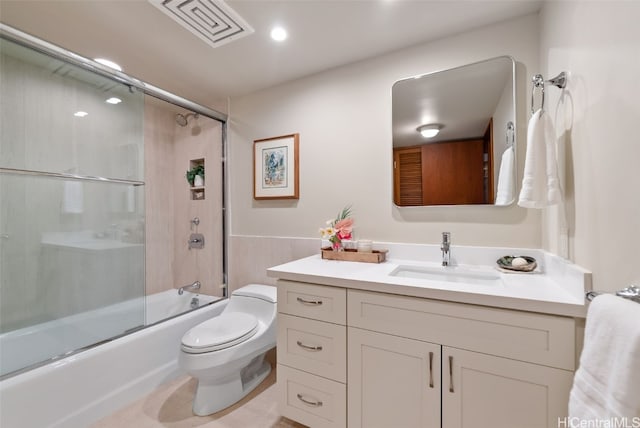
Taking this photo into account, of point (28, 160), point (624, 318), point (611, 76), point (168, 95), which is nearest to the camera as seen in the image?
point (624, 318)

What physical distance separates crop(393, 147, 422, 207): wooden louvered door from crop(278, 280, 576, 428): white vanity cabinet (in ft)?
2.40

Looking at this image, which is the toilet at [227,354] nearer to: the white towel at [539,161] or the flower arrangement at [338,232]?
the flower arrangement at [338,232]

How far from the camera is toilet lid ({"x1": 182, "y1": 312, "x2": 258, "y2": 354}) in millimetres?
1390

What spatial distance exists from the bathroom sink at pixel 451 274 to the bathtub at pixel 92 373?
5.28 feet

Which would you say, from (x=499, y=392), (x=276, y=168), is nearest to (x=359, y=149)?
(x=276, y=168)

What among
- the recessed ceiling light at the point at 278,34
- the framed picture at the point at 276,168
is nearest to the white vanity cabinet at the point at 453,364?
the framed picture at the point at 276,168

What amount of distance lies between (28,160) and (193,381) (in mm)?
1775

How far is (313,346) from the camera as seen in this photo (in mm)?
1238

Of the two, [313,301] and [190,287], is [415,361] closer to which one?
[313,301]

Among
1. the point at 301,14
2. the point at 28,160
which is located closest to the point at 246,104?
the point at 301,14

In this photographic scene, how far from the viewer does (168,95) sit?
192 cm

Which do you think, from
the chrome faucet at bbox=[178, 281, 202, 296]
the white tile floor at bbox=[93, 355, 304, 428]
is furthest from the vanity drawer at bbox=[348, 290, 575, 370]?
the chrome faucet at bbox=[178, 281, 202, 296]

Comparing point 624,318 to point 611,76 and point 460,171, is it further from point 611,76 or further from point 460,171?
point 460,171

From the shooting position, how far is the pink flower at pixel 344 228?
169 cm
